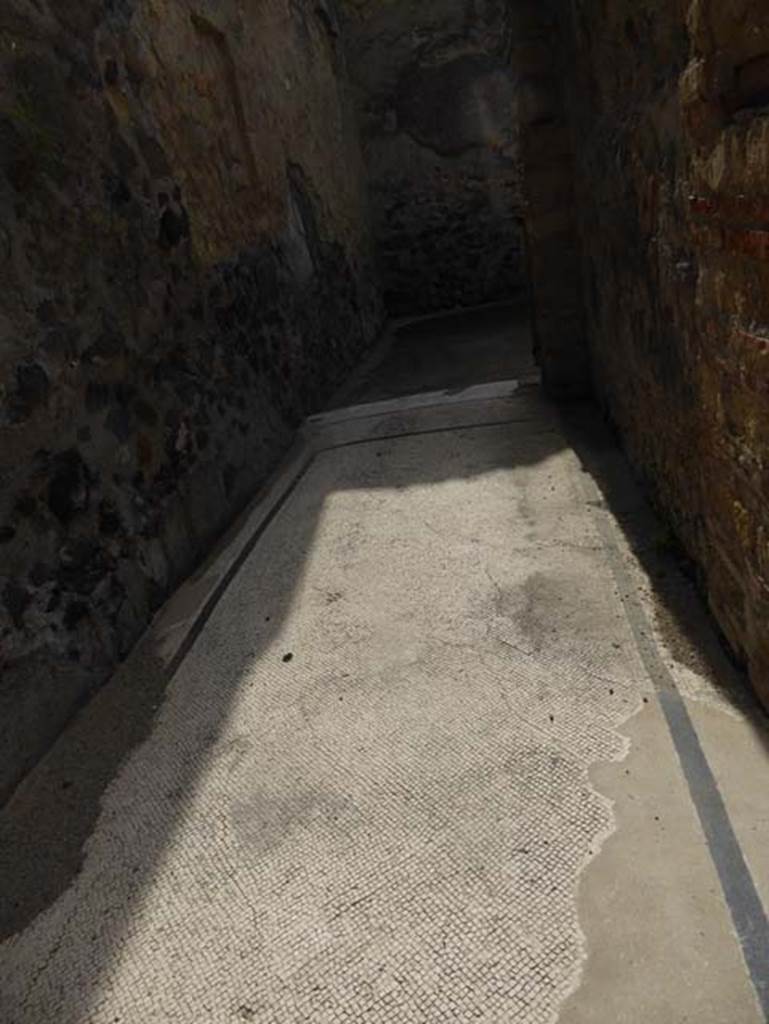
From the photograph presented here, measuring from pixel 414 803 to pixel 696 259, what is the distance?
1590mm

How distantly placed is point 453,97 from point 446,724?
31.2ft

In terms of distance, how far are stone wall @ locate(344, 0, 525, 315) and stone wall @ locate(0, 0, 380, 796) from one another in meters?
4.89

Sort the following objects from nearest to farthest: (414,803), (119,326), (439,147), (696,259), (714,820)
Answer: (714,820), (414,803), (696,259), (119,326), (439,147)

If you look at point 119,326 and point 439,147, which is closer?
point 119,326

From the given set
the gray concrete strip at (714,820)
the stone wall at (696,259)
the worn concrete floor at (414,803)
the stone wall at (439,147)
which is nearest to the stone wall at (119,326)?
the worn concrete floor at (414,803)

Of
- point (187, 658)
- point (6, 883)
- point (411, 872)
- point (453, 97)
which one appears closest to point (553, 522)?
point (187, 658)

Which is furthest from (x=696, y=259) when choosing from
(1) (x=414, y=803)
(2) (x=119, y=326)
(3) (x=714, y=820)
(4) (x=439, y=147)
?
(4) (x=439, y=147)

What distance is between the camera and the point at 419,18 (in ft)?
30.8

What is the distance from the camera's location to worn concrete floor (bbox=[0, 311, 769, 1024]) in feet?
4.77

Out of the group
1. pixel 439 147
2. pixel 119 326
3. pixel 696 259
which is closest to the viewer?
pixel 696 259

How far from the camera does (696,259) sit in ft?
6.54

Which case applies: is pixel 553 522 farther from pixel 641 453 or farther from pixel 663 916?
pixel 663 916

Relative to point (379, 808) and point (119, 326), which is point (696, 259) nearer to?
point (379, 808)

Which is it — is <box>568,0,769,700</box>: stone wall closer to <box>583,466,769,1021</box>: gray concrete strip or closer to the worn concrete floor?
<box>583,466,769,1021</box>: gray concrete strip
